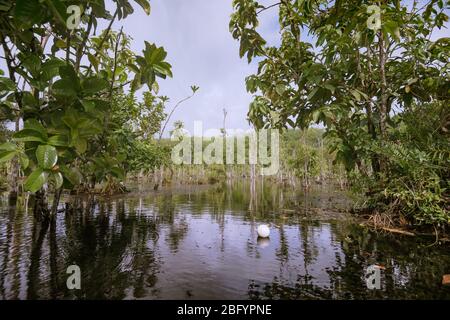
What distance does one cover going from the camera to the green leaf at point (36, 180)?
9.51 feet

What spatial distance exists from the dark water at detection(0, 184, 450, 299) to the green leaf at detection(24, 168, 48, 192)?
75.5 inches

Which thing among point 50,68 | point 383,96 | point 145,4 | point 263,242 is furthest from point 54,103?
point 383,96

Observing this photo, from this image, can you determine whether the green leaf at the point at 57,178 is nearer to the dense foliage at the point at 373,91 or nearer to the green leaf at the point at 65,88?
the green leaf at the point at 65,88

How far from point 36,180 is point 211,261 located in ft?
12.1

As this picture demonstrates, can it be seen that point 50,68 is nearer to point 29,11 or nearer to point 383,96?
point 29,11

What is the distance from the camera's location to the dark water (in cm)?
414

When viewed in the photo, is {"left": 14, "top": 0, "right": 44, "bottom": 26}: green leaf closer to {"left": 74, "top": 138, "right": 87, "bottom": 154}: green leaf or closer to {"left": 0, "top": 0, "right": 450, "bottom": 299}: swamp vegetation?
{"left": 0, "top": 0, "right": 450, "bottom": 299}: swamp vegetation

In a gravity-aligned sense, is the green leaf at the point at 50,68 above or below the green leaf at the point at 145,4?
below

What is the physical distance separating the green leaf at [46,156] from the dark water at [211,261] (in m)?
2.12

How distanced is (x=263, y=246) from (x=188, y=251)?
183 centimetres

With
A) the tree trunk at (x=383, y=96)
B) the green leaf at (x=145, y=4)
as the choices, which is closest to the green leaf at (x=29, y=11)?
the green leaf at (x=145, y=4)

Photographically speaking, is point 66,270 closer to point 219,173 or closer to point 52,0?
point 52,0

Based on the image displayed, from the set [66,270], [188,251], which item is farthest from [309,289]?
[66,270]

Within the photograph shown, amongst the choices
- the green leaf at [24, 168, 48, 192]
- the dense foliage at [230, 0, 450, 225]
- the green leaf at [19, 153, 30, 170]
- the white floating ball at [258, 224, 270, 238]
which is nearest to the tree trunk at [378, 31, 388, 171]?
the dense foliage at [230, 0, 450, 225]
